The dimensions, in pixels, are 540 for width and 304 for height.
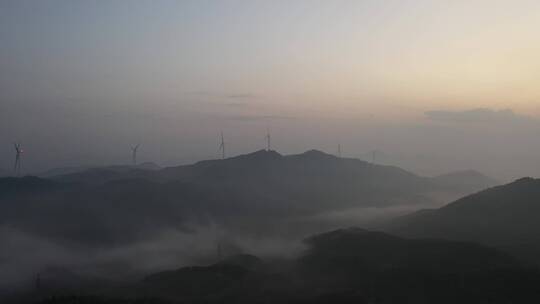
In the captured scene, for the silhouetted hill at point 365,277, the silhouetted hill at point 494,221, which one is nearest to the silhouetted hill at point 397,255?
the silhouetted hill at point 365,277

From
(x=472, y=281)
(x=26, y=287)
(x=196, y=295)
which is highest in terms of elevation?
(x=472, y=281)

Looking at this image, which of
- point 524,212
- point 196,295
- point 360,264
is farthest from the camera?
point 524,212

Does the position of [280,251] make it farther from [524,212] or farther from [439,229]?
[524,212]

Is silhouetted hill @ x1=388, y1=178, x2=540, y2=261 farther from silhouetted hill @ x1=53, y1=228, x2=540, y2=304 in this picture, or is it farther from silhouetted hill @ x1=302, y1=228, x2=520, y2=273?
silhouetted hill @ x1=53, y1=228, x2=540, y2=304

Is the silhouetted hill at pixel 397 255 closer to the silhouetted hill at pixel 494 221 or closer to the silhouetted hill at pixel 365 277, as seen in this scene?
the silhouetted hill at pixel 365 277

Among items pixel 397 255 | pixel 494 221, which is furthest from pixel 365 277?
pixel 494 221

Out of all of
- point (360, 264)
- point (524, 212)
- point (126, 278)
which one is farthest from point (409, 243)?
point (126, 278)

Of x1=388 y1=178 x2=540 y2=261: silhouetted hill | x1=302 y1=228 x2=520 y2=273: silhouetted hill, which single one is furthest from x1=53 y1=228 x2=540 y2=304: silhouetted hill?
x1=388 y1=178 x2=540 y2=261: silhouetted hill

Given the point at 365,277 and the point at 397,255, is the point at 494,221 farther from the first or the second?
the point at 365,277
